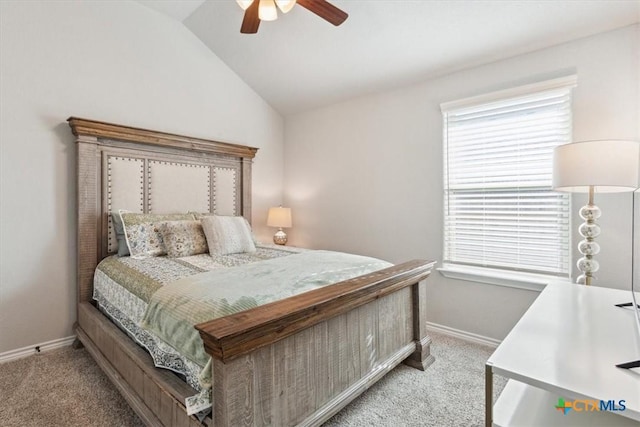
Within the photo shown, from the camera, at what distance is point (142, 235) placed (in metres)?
2.58

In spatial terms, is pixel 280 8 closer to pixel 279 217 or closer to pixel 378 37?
pixel 378 37

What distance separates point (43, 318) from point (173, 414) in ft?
6.63

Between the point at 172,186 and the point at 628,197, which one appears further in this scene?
the point at 172,186

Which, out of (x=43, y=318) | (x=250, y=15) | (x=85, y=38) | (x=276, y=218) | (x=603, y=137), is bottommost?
(x=43, y=318)

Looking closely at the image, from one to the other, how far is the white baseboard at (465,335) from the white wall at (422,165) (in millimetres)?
39

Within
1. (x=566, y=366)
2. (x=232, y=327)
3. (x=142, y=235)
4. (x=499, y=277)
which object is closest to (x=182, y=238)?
(x=142, y=235)

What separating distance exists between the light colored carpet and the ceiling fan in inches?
92.8

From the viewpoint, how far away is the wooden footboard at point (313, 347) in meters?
1.14

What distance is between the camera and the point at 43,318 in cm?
254

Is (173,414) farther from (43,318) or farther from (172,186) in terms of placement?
(172,186)

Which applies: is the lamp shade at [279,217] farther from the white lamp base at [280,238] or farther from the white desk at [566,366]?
the white desk at [566,366]

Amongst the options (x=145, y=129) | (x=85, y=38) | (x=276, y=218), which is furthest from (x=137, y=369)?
(x=85, y=38)

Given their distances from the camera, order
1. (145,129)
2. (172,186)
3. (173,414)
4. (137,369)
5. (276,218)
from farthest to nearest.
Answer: (276,218), (172,186), (145,129), (137,369), (173,414)

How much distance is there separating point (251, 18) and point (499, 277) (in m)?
2.69
